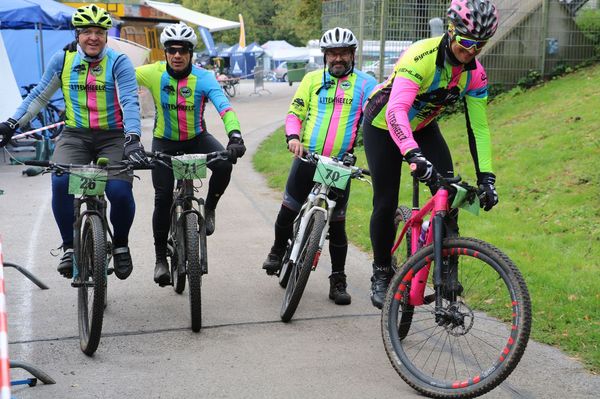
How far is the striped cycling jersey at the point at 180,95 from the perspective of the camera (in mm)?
6270

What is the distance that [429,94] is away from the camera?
5008 mm

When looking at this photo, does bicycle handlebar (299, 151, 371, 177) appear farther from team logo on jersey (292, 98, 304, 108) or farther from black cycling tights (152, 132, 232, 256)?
black cycling tights (152, 132, 232, 256)

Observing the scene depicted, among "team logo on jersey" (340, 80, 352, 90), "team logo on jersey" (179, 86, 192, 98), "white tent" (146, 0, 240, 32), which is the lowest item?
"team logo on jersey" (179, 86, 192, 98)

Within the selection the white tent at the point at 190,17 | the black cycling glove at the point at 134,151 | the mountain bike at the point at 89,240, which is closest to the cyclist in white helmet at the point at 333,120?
the black cycling glove at the point at 134,151

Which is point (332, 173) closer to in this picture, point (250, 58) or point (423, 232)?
point (423, 232)

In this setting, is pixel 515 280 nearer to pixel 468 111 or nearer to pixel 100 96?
pixel 468 111

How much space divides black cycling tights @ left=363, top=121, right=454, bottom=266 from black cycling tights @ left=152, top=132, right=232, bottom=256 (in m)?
1.41

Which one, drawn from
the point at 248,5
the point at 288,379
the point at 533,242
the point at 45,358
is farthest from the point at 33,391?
the point at 248,5

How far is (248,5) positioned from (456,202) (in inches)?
3752

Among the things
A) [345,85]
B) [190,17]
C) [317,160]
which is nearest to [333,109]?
[345,85]

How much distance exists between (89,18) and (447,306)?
3.22 metres

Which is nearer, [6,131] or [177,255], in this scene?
[6,131]

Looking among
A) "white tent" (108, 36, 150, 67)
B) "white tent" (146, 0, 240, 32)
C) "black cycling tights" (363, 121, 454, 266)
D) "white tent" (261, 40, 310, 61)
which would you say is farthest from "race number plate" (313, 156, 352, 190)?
"white tent" (261, 40, 310, 61)

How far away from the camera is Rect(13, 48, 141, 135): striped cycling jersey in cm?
605
